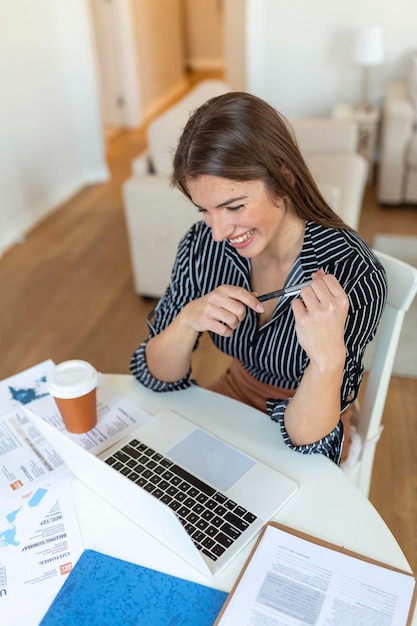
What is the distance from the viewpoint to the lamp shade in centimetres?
363

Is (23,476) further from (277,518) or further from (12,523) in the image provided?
(277,518)

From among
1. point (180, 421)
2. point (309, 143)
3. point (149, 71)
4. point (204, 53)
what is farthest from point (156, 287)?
point (204, 53)

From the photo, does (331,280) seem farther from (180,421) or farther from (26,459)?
(26,459)

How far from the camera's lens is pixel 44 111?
369 centimetres

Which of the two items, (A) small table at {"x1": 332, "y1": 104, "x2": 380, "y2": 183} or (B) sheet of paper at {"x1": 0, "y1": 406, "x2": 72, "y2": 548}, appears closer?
(B) sheet of paper at {"x1": 0, "y1": 406, "x2": 72, "y2": 548}

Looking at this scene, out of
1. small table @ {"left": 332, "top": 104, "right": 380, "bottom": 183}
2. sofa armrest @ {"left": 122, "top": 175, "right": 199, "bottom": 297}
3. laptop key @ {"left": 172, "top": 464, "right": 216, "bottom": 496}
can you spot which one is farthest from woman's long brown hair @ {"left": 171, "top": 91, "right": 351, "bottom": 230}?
small table @ {"left": 332, "top": 104, "right": 380, "bottom": 183}

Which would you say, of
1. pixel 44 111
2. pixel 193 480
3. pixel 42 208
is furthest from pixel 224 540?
pixel 44 111

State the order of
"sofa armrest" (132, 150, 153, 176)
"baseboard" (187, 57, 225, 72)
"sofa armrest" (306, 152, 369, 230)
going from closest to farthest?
"sofa armrest" (132, 150, 153, 176), "sofa armrest" (306, 152, 369, 230), "baseboard" (187, 57, 225, 72)

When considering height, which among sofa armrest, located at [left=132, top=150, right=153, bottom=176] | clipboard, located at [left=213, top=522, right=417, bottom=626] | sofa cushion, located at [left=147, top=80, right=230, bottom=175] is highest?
clipboard, located at [left=213, top=522, right=417, bottom=626]

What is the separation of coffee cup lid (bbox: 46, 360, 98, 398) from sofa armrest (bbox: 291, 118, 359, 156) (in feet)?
8.47

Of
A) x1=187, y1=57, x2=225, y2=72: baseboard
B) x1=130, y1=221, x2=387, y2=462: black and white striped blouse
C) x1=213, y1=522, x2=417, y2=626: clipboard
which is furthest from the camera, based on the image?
x1=187, y1=57, x2=225, y2=72: baseboard

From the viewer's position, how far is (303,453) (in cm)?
95

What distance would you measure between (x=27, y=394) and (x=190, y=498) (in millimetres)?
435

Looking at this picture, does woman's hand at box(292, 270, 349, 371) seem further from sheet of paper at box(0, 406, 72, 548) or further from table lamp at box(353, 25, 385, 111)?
table lamp at box(353, 25, 385, 111)
